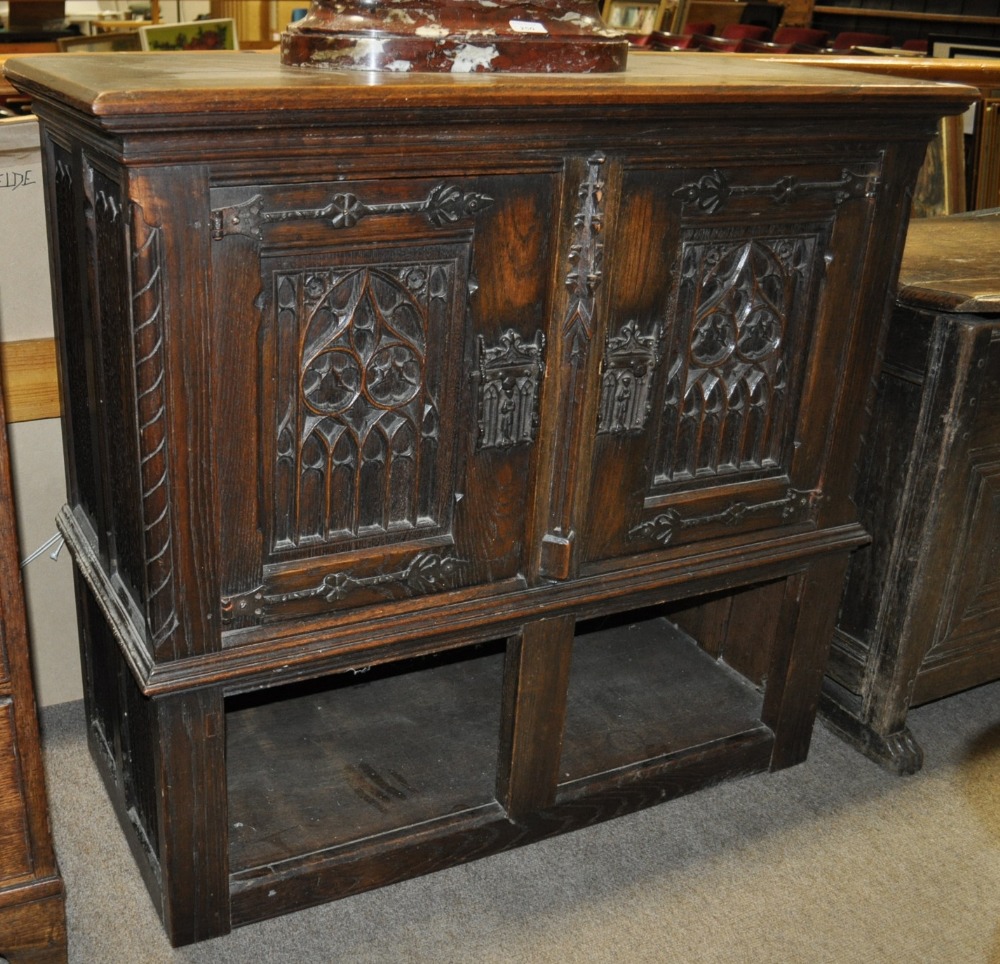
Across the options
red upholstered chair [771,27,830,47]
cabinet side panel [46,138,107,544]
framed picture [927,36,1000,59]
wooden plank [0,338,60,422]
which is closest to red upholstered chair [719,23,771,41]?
red upholstered chair [771,27,830,47]

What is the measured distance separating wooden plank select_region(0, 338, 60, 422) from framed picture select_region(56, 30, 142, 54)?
157 cm

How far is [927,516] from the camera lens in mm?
2043

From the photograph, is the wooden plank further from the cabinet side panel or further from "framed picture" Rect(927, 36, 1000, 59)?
"framed picture" Rect(927, 36, 1000, 59)

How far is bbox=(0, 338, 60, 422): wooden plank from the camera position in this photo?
79.9 inches

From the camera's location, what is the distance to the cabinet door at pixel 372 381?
55.4 inches

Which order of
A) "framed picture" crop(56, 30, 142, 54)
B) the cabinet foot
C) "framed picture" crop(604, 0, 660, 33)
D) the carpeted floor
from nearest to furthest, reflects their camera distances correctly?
the carpeted floor → the cabinet foot → "framed picture" crop(56, 30, 142, 54) → "framed picture" crop(604, 0, 660, 33)

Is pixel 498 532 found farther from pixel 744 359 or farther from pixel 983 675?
pixel 983 675

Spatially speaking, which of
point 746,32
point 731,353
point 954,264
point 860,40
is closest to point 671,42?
point 746,32

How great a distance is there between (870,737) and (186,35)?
9.04ft

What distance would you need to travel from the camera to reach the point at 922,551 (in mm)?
2064

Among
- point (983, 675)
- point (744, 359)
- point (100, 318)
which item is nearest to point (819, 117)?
point (744, 359)

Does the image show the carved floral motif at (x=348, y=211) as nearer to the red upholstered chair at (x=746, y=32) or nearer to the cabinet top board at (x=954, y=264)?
the cabinet top board at (x=954, y=264)

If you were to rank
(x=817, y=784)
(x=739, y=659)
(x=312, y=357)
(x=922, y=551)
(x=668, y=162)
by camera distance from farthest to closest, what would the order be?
(x=739, y=659) → (x=817, y=784) → (x=922, y=551) → (x=668, y=162) → (x=312, y=357)

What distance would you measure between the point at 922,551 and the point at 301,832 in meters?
1.19
